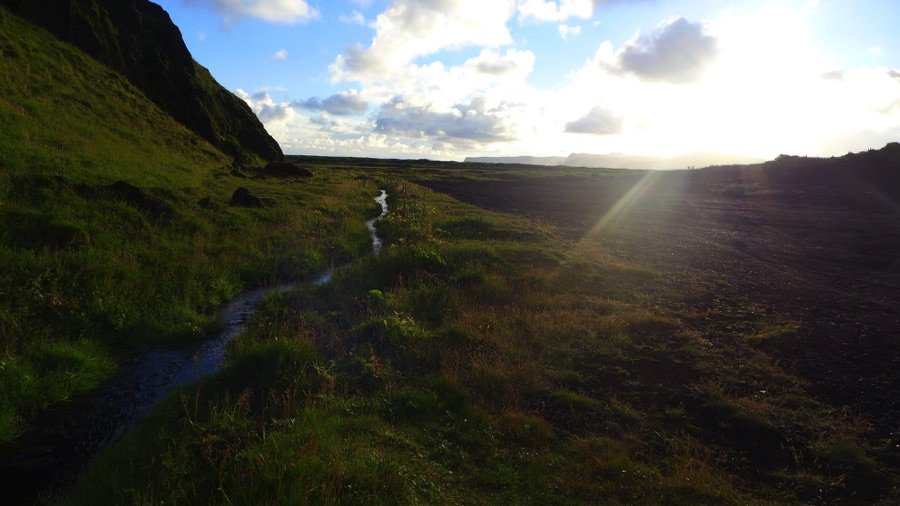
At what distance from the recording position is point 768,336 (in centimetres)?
1409

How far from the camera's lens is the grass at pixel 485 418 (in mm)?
7273

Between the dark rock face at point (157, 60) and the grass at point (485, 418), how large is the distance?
41.4 meters

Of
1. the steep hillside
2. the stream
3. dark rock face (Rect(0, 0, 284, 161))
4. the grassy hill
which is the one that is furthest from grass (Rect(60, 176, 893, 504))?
dark rock face (Rect(0, 0, 284, 161))

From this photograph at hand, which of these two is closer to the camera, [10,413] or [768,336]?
[10,413]

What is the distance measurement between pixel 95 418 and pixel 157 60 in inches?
2146

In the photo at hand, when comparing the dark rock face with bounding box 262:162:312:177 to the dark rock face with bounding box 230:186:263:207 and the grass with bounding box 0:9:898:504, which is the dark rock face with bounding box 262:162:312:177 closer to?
the dark rock face with bounding box 230:186:263:207

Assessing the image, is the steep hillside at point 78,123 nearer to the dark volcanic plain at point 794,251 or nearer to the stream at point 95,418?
the stream at point 95,418

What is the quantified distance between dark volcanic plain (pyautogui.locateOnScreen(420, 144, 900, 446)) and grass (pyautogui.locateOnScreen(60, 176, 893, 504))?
1.66 metres

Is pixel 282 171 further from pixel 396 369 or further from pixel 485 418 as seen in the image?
pixel 485 418

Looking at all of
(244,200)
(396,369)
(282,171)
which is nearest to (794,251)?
(396,369)

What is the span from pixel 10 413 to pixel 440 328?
29.9ft

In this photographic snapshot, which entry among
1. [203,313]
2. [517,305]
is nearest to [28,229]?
[203,313]

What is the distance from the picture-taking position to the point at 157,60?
173 ft

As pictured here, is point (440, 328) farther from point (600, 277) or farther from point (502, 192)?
point (502, 192)
